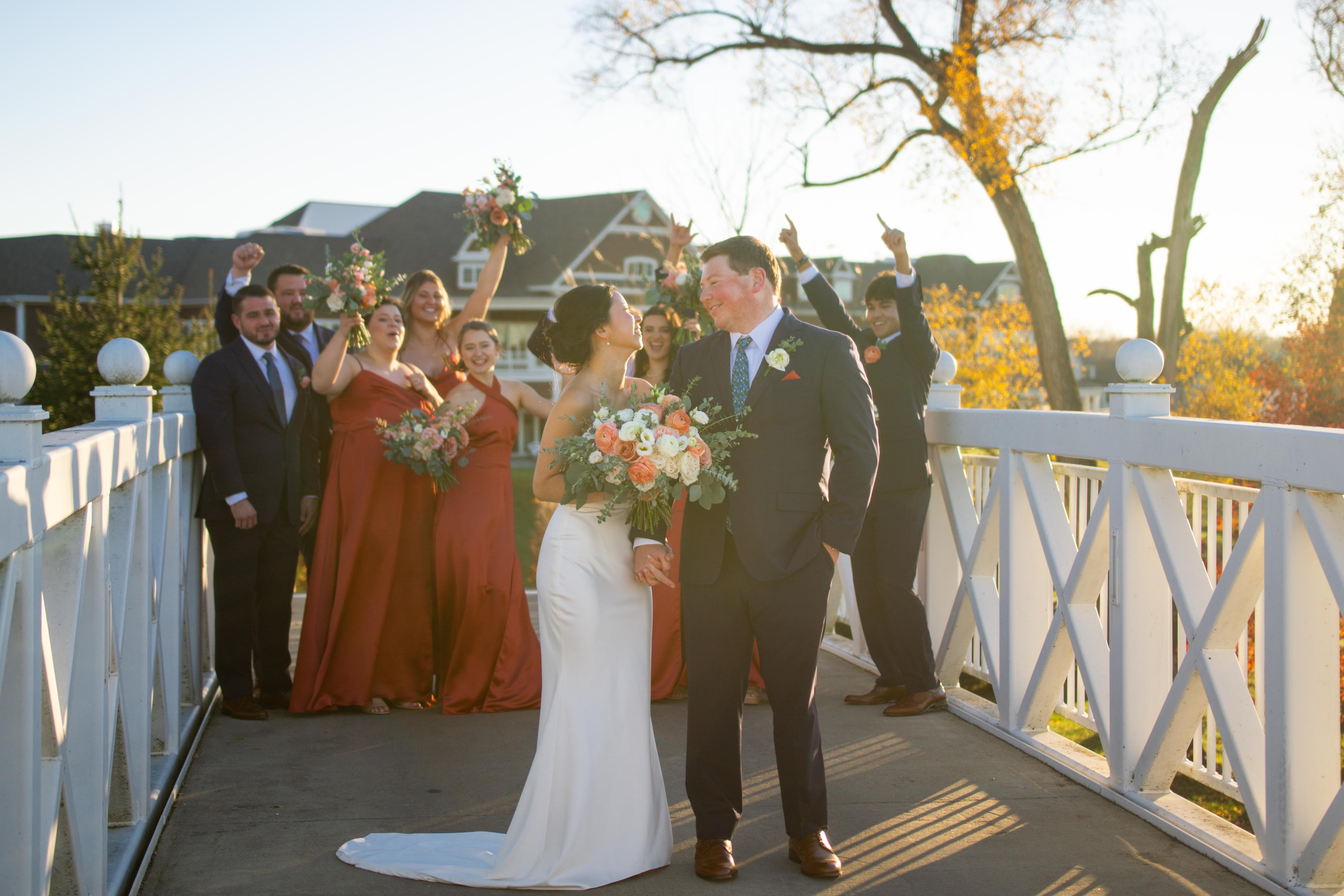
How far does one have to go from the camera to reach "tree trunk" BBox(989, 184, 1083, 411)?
14484 millimetres

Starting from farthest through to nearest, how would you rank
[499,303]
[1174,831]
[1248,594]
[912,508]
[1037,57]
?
[499,303]
[1037,57]
[912,508]
[1174,831]
[1248,594]

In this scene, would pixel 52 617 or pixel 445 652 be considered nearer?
pixel 52 617

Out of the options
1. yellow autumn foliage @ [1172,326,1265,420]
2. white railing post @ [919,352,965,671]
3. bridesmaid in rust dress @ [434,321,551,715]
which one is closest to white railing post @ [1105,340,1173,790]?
white railing post @ [919,352,965,671]

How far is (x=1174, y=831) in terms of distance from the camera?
3885 mm

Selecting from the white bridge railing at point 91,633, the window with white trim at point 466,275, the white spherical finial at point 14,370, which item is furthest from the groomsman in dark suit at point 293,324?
the window with white trim at point 466,275

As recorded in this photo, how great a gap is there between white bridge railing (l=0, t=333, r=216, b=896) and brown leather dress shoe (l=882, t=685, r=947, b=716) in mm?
3294

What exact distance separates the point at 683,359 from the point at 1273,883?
8.13ft

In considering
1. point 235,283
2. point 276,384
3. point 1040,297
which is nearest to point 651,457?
point 276,384

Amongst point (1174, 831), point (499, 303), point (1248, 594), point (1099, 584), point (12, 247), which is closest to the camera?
point (1248, 594)

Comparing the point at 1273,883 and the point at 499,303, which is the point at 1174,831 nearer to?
the point at 1273,883

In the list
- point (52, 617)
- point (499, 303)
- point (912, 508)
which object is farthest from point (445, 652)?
point (499, 303)

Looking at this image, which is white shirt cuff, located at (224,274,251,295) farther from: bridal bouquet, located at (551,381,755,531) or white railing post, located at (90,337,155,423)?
bridal bouquet, located at (551,381,755,531)

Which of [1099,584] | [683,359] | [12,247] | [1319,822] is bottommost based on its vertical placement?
[1319,822]

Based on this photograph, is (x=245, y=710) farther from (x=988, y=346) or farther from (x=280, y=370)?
(x=988, y=346)
